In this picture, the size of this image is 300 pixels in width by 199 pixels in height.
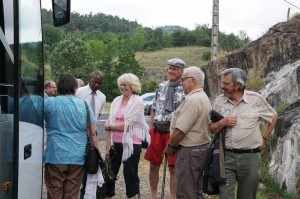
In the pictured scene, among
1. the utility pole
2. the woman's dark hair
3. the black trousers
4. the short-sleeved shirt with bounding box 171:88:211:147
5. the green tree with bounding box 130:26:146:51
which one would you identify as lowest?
the black trousers

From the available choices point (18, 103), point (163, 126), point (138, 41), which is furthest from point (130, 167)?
point (138, 41)

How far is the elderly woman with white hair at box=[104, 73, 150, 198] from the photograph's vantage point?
6602mm

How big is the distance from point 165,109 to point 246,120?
172 cm

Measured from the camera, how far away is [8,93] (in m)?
3.51

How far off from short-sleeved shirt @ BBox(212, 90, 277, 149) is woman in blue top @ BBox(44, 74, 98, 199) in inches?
59.0

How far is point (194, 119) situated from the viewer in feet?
17.3

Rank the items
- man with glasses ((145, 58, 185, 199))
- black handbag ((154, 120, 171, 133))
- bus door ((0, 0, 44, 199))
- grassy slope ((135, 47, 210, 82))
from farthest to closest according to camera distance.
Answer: grassy slope ((135, 47, 210, 82)) < black handbag ((154, 120, 171, 133)) < man with glasses ((145, 58, 185, 199)) < bus door ((0, 0, 44, 199))

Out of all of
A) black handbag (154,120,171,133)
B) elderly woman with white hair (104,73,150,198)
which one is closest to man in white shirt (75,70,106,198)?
elderly woman with white hair (104,73,150,198)

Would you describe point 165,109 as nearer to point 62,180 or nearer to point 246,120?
point 246,120

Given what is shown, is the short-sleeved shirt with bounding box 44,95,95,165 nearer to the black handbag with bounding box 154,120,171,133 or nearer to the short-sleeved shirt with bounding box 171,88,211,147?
the short-sleeved shirt with bounding box 171,88,211,147

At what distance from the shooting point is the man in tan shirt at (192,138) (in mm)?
5289

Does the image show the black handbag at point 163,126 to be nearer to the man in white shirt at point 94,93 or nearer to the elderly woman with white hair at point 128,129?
the elderly woman with white hair at point 128,129

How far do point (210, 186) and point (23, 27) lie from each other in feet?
8.42

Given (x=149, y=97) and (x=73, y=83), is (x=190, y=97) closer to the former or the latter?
(x=73, y=83)
